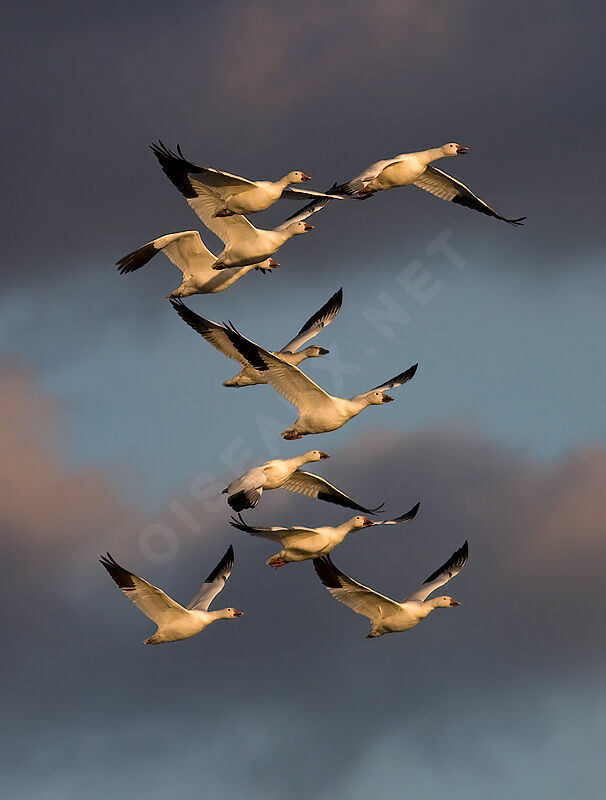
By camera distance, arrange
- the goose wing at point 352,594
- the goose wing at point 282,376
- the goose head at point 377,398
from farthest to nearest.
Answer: the goose wing at point 352,594
the goose head at point 377,398
the goose wing at point 282,376

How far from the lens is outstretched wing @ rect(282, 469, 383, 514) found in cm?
3094

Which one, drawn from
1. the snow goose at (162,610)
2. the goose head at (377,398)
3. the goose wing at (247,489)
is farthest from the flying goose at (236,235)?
the snow goose at (162,610)

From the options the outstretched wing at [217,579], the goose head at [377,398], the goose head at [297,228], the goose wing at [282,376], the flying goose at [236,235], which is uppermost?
the flying goose at [236,235]

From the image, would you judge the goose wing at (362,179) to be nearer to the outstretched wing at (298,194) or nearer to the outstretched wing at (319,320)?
the outstretched wing at (298,194)

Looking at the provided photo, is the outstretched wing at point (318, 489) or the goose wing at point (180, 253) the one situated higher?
the goose wing at point (180, 253)

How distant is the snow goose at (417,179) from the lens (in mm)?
29062

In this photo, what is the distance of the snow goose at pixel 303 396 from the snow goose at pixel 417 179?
2942 millimetres

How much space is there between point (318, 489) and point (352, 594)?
2376 mm

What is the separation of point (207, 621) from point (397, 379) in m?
4.95

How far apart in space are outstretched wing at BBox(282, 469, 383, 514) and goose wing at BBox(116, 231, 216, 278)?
374cm

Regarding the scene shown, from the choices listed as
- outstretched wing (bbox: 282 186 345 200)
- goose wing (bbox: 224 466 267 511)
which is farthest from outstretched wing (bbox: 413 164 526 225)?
goose wing (bbox: 224 466 267 511)

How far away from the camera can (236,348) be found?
28641 mm

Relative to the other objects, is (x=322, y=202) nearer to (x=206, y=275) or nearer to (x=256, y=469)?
(x=206, y=275)

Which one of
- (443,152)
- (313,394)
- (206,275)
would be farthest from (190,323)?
(443,152)
